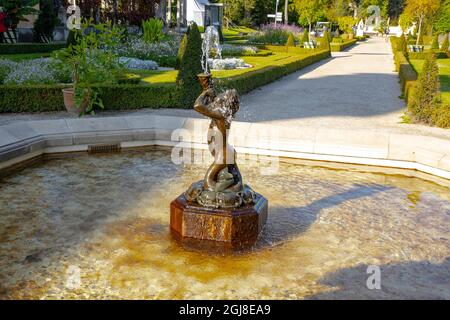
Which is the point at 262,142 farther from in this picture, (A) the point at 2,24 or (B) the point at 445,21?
(B) the point at 445,21

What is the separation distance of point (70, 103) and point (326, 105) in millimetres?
7741

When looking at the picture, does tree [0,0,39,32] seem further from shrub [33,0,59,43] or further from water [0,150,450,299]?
water [0,150,450,299]

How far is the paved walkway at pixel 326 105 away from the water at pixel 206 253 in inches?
146

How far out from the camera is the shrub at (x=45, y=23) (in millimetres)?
27938

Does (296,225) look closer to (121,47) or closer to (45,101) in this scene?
(45,101)

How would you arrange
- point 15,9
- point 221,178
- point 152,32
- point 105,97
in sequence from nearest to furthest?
point 221,178 < point 105,97 < point 152,32 < point 15,9

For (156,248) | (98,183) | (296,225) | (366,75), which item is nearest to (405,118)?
(296,225)

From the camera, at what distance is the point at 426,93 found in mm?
12773

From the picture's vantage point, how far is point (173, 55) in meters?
23.9

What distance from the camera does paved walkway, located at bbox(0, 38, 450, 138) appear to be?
488 inches

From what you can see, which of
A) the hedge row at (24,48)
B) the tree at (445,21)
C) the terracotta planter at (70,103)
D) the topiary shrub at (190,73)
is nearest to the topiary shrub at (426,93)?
the topiary shrub at (190,73)

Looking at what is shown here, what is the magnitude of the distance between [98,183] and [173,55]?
1689 cm

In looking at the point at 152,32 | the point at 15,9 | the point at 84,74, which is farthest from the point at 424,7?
the point at 84,74

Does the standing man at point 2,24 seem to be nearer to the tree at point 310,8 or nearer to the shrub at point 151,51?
the shrub at point 151,51
